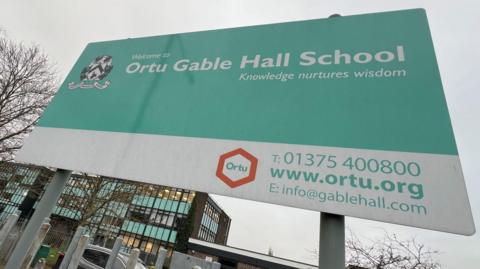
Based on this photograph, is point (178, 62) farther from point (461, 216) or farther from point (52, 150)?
point (461, 216)

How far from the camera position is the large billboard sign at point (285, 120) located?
151cm

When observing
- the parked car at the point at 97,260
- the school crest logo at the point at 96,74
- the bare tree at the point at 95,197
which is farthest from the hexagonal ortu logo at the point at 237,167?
the bare tree at the point at 95,197

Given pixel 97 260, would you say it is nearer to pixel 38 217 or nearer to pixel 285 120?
pixel 38 217

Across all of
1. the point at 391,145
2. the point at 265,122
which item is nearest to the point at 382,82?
the point at 391,145

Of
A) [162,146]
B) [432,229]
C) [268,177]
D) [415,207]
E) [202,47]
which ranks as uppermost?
[202,47]

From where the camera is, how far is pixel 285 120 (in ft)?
6.42

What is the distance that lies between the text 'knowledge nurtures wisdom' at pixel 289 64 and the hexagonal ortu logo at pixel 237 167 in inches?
31.1

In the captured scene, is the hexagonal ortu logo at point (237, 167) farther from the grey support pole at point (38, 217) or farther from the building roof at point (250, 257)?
the building roof at point (250, 257)

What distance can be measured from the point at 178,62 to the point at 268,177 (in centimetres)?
175

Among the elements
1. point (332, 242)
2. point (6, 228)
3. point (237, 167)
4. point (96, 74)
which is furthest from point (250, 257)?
point (332, 242)

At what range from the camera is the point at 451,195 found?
1371 mm

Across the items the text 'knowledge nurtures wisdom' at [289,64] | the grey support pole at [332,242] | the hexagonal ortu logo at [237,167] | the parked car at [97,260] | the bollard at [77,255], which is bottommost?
the parked car at [97,260]

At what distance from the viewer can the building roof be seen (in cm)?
2580

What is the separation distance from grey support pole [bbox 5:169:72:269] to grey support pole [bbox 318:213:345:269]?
8.14 ft
